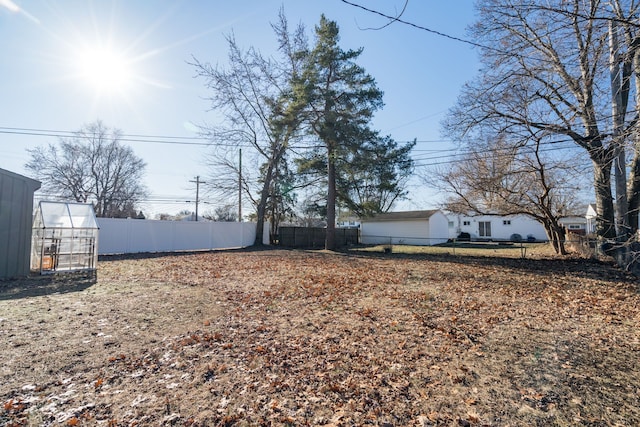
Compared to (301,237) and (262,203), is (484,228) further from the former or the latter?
(262,203)

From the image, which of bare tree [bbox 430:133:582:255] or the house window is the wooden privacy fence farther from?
the house window

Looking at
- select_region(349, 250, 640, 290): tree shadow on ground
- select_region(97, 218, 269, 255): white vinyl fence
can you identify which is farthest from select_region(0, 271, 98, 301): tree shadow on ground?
select_region(349, 250, 640, 290): tree shadow on ground

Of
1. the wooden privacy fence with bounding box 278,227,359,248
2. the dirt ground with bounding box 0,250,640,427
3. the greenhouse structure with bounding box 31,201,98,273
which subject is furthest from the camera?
the wooden privacy fence with bounding box 278,227,359,248

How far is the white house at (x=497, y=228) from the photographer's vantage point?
93.7 feet

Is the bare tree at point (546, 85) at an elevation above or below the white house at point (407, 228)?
above

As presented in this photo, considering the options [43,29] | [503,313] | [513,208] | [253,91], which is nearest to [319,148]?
[253,91]

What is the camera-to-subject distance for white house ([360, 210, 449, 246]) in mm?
25078

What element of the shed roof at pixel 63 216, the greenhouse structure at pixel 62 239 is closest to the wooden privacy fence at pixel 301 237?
the shed roof at pixel 63 216

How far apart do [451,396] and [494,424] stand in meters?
0.41

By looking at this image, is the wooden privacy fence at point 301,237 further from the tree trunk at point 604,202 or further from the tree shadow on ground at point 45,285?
the tree trunk at point 604,202

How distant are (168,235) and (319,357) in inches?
658

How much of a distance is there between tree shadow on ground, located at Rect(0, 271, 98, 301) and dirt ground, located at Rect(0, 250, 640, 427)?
11 cm

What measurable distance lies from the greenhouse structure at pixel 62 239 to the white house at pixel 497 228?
1087 inches

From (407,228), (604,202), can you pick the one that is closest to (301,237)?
(407,228)
